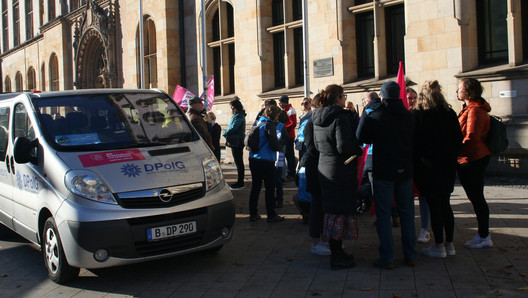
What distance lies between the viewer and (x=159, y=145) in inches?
234

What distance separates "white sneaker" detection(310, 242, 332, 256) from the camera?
607 centimetres

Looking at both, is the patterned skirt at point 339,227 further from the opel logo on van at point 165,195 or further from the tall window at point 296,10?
the tall window at point 296,10

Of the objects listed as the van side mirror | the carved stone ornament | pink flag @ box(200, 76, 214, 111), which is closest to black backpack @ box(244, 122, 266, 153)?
the van side mirror

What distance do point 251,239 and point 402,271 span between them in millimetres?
2236

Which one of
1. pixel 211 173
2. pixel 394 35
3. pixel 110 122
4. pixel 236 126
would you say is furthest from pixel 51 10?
pixel 211 173

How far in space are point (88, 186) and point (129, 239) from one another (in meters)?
0.63

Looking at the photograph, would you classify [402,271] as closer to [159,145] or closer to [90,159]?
[159,145]

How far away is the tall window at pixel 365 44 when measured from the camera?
13523mm

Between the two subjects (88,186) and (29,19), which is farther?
(29,19)

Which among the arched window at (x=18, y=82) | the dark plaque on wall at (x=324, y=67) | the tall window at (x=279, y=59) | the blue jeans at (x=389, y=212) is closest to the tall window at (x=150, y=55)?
the tall window at (x=279, y=59)

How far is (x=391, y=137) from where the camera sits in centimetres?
530

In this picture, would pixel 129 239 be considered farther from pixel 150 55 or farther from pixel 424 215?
pixel 150 55

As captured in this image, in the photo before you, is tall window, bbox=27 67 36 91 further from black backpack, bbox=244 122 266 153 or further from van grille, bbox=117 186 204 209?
van grille, bbox=117 186 204 209

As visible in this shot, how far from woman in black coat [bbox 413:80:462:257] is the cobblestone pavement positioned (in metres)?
0.48
